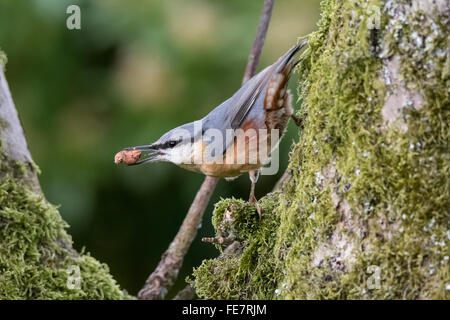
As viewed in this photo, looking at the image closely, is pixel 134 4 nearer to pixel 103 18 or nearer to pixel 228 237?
pixel 103 18

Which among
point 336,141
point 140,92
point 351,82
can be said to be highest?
point 140,92

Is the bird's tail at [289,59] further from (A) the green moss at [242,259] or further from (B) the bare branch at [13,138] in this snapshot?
(B) the bare branch at [13,138]

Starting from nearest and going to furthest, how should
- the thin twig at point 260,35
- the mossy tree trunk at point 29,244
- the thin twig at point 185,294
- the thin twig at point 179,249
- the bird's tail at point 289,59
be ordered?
the bird's tail at point 289,59 < the mossy tree trunk at point 29,244 < the thin twig at point 260,35 < the thin twig at point 185,294 < the thin twig at point 179,249

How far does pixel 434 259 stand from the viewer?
5.58 ft

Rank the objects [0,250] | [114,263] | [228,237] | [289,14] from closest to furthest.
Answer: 1. [228,237]
2. [0,250]
3. [289,14]
4. [114,263]

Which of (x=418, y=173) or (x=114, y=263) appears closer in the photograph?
(x=418, y=173)

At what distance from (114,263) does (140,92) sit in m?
1.24

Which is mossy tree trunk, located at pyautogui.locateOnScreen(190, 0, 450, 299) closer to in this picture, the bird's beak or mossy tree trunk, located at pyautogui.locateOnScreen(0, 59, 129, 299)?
the bird's beak

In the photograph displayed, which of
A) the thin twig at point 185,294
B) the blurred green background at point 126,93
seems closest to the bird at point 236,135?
the thin twig at point 185,294

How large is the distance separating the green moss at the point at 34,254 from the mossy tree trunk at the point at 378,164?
1099mm

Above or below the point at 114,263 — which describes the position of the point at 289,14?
above

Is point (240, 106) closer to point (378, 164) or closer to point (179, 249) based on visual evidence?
point (179, 249)

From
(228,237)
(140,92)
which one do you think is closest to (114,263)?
(140,92)

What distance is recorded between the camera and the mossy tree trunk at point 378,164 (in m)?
1.72
